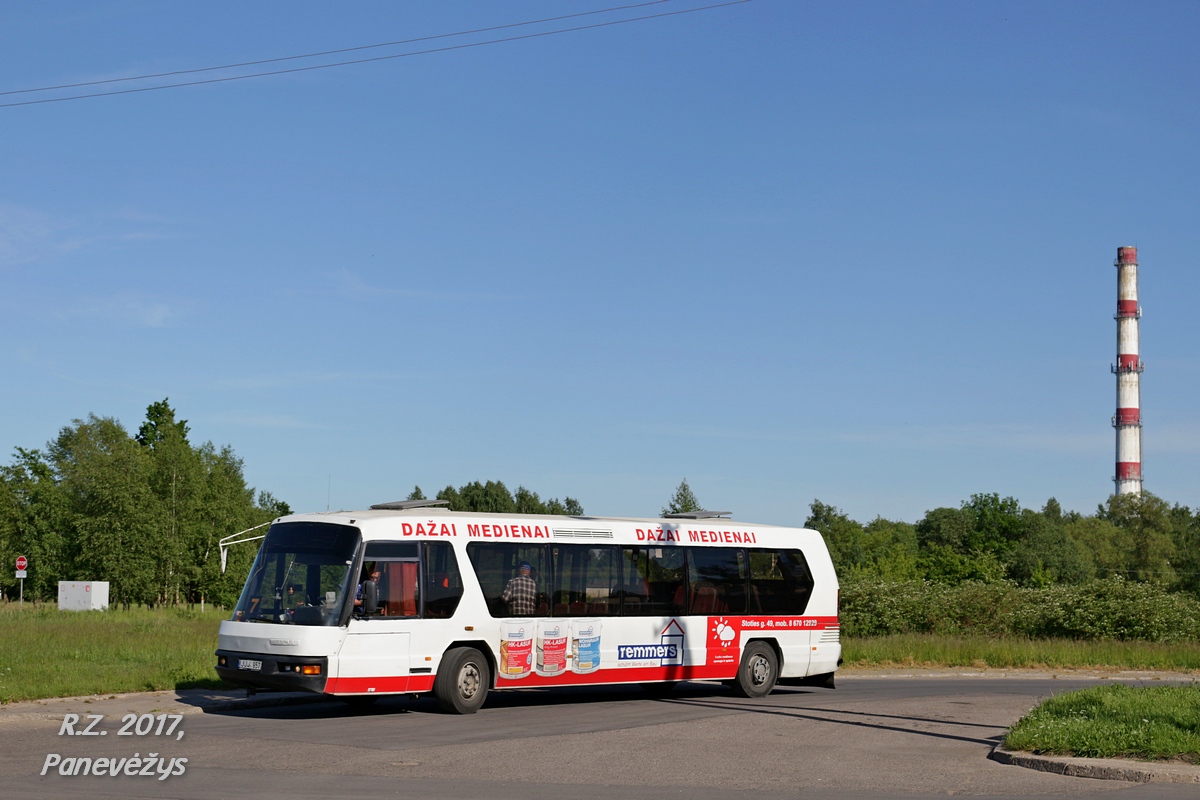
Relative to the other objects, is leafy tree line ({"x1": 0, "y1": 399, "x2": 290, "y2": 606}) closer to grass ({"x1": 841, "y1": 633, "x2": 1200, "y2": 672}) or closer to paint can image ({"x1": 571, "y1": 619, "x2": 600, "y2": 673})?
grass ({"x1": 841, "y1": 633, "x2": 1200, "y2": 672})

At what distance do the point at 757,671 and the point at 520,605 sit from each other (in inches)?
188

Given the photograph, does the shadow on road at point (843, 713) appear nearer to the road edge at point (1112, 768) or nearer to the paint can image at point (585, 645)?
the paint can image at point (585, 645)

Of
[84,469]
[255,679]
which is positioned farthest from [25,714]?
[84,469]

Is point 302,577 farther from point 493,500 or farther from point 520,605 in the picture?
point 493,500

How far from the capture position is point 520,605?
721 inches

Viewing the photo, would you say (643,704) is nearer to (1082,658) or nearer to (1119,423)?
(1082,658)

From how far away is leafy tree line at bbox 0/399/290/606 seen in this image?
3007 inches

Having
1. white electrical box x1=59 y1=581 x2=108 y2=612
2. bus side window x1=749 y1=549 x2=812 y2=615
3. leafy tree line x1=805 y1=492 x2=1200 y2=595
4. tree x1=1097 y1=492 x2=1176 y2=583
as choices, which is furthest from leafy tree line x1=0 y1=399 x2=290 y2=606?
tree x1=1097 y1=492 x2=1176 y2=583

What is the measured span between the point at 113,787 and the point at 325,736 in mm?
3992

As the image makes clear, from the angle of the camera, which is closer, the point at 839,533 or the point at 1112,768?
the point at 1112,768

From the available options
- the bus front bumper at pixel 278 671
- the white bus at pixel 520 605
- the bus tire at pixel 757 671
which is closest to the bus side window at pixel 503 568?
the white bus at pixel 520 605

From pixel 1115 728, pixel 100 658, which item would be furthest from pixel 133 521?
pixel 1115 728

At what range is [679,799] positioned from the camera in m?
10.9

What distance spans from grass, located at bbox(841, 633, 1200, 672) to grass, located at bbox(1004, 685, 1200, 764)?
13.4 metres
